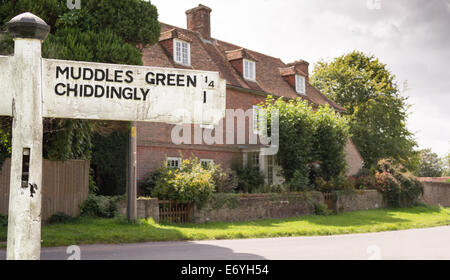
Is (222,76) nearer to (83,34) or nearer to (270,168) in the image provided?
(270,168)

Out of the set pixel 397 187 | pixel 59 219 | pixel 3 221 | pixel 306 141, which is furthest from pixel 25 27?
pixel 397 187

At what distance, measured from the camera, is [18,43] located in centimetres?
299

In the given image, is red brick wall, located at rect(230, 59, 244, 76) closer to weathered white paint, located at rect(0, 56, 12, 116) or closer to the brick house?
the brick house

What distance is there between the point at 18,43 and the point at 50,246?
814 cm

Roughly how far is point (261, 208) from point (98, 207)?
7235 millimetres

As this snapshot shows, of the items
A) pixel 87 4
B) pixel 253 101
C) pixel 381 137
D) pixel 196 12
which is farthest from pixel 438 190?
pixel 87 4

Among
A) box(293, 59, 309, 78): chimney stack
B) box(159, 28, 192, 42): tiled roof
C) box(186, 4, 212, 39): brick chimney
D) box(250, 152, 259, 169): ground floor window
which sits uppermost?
box(186, 4, 212, 39): brick chimney

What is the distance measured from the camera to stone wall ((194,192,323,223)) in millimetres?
16484

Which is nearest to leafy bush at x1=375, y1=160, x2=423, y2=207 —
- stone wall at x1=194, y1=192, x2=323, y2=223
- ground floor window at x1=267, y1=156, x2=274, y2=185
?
ground floor window at x1=267, y1=156, x2=274, y2=185

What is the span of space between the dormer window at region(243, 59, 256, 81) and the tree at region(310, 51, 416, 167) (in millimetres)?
14556

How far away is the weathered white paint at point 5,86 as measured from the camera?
2.94 meters

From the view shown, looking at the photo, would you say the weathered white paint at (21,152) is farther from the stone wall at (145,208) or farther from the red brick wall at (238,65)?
the red brick wall at (238,65)

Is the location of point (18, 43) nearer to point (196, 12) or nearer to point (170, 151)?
point (170, 151)

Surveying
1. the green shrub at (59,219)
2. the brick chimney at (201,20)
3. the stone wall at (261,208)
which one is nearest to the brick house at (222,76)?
the brick chimney at (201,20)
